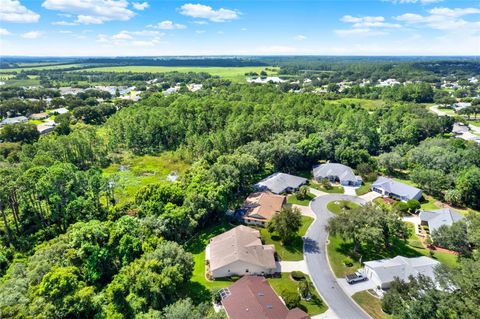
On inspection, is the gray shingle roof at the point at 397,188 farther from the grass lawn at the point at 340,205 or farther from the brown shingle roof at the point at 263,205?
the brown shingle roof at the point at 263,205

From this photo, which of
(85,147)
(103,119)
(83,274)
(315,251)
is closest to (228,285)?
(315,251)

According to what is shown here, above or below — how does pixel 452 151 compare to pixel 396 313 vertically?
above

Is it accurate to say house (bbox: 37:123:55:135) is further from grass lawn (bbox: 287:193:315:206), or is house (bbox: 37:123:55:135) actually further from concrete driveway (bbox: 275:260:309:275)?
concrete driveway (bbox: 275:260:309:275)

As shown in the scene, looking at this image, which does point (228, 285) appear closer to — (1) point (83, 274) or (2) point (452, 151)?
(1) point (83, 274)

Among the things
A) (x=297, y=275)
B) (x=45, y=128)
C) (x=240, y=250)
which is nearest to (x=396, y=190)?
(x=297, y=275)

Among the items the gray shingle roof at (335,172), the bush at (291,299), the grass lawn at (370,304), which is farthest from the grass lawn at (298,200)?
the bush at (291,299)

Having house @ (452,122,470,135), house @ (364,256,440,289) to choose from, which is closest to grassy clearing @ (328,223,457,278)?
house @ (364,256,440,289)

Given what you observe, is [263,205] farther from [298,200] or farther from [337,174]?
[337,174]
